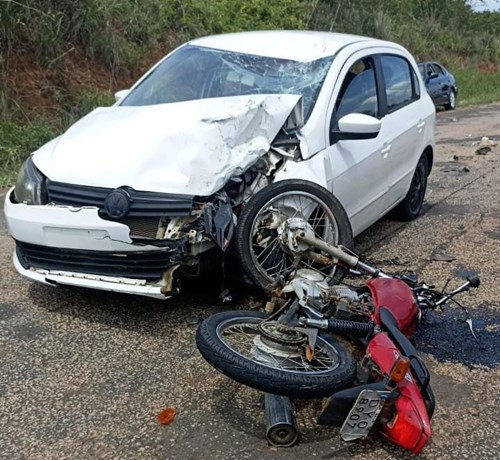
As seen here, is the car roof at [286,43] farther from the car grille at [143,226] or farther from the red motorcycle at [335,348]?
the car grille at [143,226]

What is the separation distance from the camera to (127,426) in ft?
10.1

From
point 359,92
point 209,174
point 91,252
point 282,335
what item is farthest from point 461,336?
point 91,252

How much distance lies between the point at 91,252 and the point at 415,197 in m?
3.88

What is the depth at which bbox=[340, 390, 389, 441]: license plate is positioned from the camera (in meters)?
2.74

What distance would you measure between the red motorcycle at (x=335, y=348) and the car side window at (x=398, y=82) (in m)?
2.35

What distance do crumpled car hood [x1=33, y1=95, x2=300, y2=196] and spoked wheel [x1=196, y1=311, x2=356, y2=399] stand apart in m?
0.89

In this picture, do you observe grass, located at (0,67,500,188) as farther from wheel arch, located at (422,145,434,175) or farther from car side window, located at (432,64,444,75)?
car side window, located at (432,64,444,75)

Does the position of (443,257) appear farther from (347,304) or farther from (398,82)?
(347,304)

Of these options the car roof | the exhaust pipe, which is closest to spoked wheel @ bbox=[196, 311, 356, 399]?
the exhaust pipe

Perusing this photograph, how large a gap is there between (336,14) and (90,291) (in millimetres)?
21379

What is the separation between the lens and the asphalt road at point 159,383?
115 inches

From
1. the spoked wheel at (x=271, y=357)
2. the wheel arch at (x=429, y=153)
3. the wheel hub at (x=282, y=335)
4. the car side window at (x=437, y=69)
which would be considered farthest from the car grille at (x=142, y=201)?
the car side window at (x=437, y=69)

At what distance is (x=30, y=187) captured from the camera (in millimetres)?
4105

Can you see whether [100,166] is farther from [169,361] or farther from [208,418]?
[208,418]
